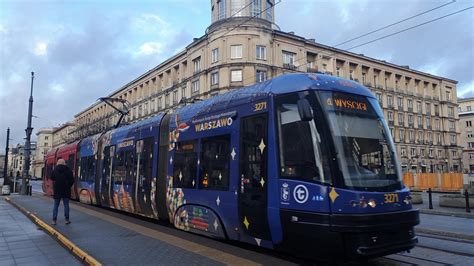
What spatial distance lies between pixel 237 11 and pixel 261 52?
6074 mm

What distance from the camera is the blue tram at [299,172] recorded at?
6535 millimetres

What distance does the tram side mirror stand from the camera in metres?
6.89

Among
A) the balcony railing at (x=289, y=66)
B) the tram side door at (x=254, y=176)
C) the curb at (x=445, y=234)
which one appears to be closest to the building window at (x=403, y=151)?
the balcony railing at (x=289, y=66)

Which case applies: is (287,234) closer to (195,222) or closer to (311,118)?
(311,118)

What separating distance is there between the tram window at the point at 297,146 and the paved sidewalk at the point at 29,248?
4130mm

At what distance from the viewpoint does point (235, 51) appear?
54219 millimetres

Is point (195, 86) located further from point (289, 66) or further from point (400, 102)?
point (400, 102)

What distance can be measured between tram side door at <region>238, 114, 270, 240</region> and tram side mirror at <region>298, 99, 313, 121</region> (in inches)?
38.6

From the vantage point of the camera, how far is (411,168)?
79250mm

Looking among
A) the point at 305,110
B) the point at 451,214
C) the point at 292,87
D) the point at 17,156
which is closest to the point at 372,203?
the point at 305,110

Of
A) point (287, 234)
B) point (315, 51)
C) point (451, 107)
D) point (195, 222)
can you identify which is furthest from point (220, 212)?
point (451, 107)

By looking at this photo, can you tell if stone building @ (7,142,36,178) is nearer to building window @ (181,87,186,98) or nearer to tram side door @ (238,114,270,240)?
building window @ (181,87,186,98)

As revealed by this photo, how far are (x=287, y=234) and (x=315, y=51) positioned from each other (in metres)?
58.9

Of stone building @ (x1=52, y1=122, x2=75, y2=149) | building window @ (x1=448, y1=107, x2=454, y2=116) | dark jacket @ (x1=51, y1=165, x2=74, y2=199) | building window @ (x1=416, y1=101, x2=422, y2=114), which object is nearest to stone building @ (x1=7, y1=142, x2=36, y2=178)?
stone building @ (x1=52, y1=122, x2=75, y2=149)
